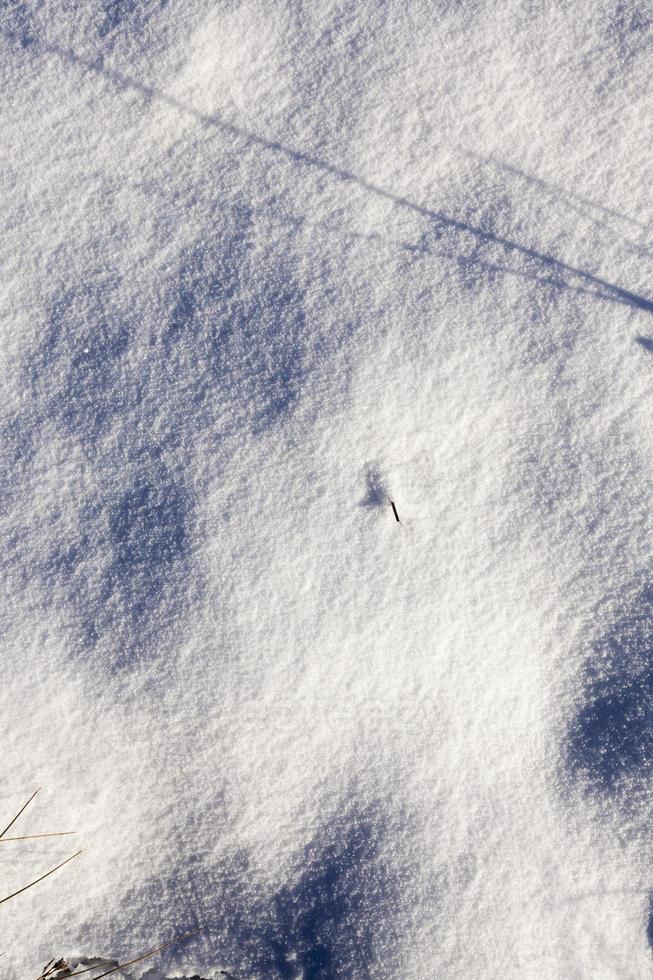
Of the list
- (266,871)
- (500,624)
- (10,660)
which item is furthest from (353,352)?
(266,871)

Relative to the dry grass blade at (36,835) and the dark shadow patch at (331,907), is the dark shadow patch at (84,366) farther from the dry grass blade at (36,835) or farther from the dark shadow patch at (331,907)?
the dark shadow patch at (331,907)

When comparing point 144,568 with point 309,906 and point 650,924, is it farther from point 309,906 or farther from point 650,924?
point 650,924

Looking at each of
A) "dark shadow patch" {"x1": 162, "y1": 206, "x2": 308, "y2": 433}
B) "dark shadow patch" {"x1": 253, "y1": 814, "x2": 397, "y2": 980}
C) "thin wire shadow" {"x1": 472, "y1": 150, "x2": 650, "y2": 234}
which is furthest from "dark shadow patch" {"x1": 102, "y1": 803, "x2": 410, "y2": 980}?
"thin wire shadow" {"x1": 472, "y1": 150, "x2": 650, "y2": 234}

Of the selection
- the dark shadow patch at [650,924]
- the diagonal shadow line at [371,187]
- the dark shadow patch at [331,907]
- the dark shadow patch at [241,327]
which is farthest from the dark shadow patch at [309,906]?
the diagonal shadow line at [371,187]

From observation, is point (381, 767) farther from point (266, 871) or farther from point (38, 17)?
point (38, 17)

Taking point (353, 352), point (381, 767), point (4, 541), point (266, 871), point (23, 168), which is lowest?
point (266, 871)

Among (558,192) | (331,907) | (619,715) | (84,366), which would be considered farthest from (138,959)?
(558,192)
